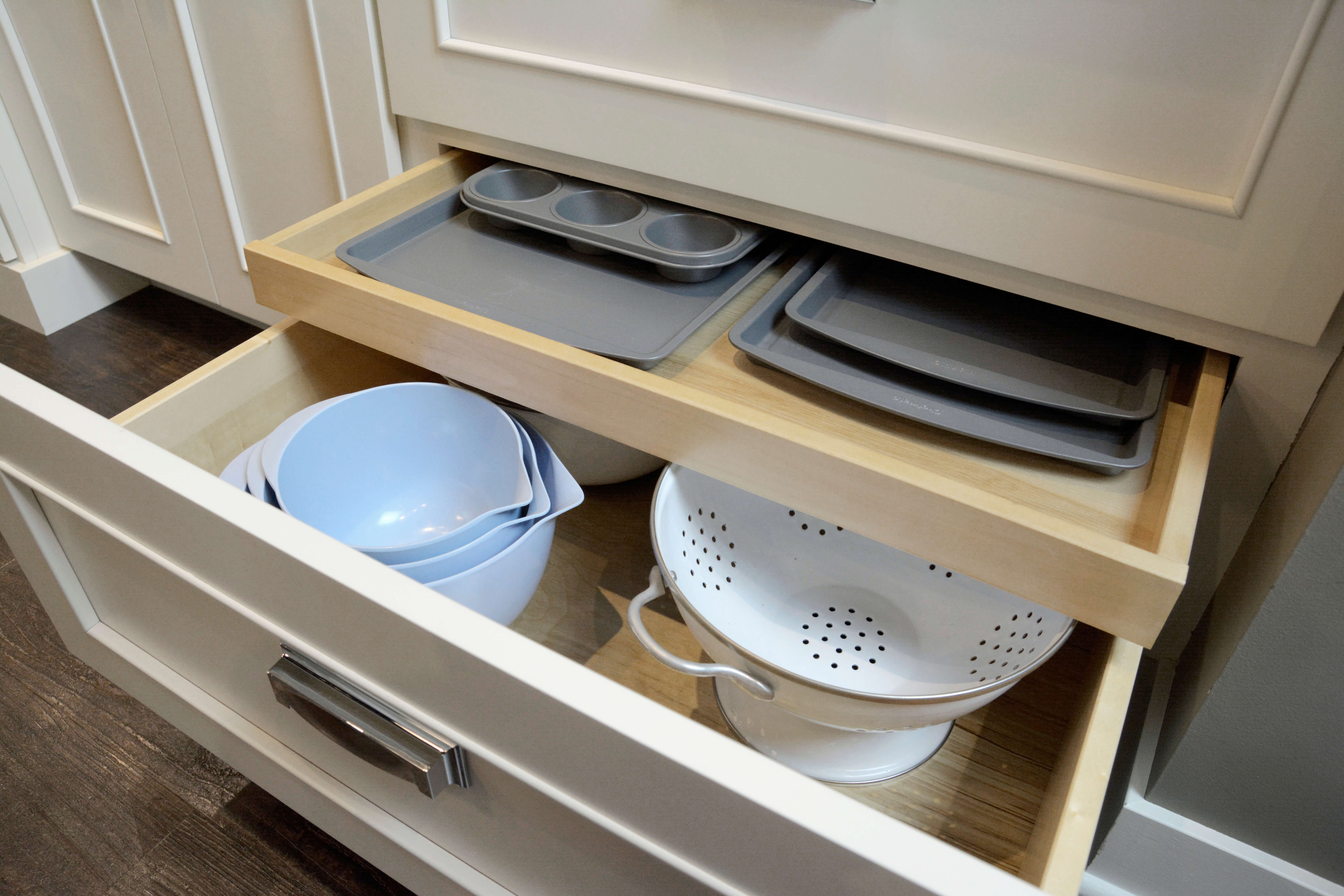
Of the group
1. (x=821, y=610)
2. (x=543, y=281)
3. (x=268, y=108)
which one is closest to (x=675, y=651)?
(x=821, y=610)

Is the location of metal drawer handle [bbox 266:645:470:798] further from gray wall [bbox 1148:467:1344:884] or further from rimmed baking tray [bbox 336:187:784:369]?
gray wall [bbox 1148:467:1344:884]

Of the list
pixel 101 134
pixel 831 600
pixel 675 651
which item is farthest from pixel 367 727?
pixel 101 134

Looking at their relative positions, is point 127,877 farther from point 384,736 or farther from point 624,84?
point 624,84

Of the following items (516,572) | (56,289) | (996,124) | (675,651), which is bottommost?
(56,289)

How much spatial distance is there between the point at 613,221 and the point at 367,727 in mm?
491

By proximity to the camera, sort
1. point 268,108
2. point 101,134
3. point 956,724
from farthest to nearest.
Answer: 1. point 101,134
2. point 268,108
3. point 956,724

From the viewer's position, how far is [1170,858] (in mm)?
764

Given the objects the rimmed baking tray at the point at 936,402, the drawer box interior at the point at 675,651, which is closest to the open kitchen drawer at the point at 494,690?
the drawer box interior at the point at 675,651

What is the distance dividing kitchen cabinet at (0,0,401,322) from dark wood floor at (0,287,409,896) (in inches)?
21.3

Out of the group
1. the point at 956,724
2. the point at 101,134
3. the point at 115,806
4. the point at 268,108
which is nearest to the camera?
the point at 956,724

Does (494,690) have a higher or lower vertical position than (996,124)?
lower

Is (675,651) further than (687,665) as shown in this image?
Yes

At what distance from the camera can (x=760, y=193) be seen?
28.3 inches

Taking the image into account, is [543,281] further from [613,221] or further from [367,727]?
[367,727]
